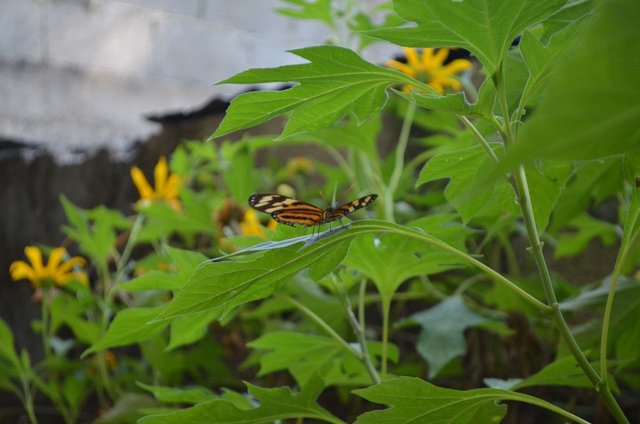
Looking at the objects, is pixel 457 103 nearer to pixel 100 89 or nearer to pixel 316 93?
pixel 316 93

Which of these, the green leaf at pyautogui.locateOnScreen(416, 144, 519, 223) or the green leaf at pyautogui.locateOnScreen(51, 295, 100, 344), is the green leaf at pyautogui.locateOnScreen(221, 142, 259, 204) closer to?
the green leaf at pyautogui.locateOnScreen(51, 295, 100, 344)

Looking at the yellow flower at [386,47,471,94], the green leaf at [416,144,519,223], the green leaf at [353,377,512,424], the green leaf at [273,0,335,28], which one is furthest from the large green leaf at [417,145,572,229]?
the yellow flower at [386,47,471,94]

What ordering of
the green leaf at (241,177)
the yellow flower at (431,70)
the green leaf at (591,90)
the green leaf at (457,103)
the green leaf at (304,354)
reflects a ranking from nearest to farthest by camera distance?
the green leaf at (591,90)
the green leaf at (457,103)
the green leaf at (304,354)
the green leaf at (241,177)
the yellow flower at (431,70)

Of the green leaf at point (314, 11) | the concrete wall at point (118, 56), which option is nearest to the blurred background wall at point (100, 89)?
the concrete wall at point (118, 56)

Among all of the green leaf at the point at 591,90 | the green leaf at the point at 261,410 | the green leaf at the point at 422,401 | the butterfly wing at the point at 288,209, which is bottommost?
the green leaf at the point at 261,410

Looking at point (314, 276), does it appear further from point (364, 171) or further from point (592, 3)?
point (364, 171)

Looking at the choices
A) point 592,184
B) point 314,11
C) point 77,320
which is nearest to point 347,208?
point 592,184

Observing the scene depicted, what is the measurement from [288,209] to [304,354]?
208 millimetres

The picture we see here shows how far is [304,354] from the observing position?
1.95 ft

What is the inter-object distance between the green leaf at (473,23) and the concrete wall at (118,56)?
1.48 metres

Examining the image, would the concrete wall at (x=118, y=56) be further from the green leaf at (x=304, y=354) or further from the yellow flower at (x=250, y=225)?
the green leaf at (x=304, y=354)

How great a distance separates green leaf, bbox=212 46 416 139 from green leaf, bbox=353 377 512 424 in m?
0.14

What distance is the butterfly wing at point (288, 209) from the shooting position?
411 mm

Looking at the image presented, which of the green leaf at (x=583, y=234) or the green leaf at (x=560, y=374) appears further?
the green leaf at (x=583, y=234)
